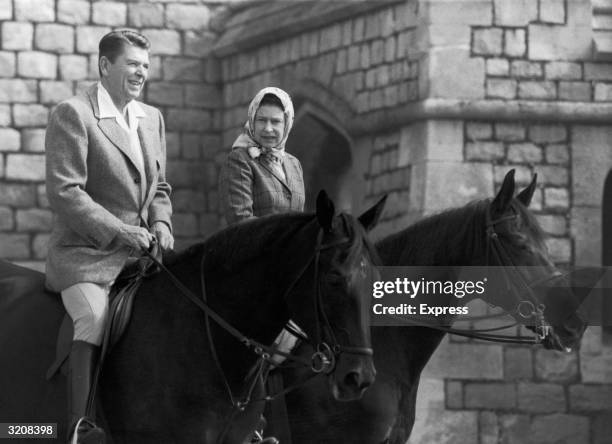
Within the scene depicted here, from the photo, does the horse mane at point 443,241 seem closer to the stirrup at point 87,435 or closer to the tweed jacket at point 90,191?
the tweed jacket at point 90,191

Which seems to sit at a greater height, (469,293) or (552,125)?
(552,125)

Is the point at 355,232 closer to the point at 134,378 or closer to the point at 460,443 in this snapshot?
the point at 134,378

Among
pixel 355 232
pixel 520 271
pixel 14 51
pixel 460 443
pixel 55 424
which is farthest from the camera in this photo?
pixel 14 51

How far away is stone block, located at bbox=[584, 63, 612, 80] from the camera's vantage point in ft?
48.6

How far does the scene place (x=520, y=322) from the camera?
26.9 ft

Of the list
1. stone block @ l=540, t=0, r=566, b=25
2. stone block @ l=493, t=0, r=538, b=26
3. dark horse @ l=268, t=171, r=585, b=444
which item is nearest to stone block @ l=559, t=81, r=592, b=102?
stone block @ l=540, t=0, r=566, b=25

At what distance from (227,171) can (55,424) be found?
168 centimetres

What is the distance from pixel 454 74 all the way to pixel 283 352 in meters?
8.26

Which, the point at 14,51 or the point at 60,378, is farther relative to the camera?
the point at 14,51

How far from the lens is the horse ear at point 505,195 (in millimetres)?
8172

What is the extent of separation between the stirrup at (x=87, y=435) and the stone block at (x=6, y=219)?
11.2 metres

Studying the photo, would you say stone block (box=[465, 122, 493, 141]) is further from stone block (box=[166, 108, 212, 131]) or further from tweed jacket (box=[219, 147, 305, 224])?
tweed jacket (box=[219, 147, 305, 224])

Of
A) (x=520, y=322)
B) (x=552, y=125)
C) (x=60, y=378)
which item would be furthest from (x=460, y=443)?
(x=60, y=378)

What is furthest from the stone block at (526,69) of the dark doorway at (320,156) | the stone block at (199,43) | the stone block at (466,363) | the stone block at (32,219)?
the stone block at (32,219)
